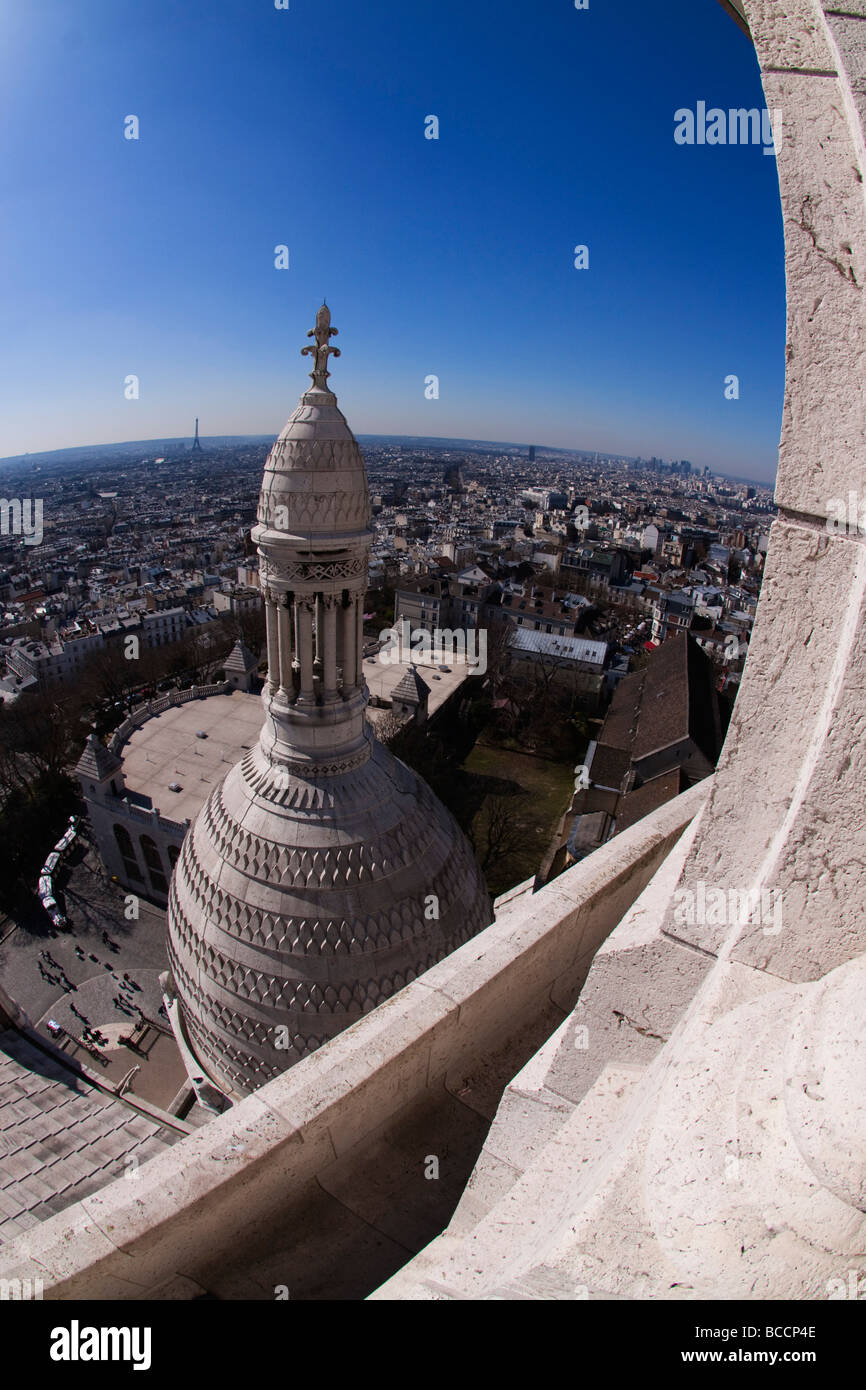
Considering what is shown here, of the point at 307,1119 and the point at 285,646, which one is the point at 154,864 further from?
the point at 307,1119

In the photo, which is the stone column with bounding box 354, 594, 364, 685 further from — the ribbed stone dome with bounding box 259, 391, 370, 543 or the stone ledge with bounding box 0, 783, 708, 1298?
the stone ledge with bounding box 0, 783, 708, 1298

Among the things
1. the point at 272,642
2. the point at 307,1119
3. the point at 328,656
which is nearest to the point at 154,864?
the point at 272,642

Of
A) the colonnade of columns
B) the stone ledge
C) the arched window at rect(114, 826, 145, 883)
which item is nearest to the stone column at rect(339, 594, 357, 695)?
the colonnade of columns

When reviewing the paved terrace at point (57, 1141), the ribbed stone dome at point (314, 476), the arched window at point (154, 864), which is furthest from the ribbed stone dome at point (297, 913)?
the arched window at point (154, 864)

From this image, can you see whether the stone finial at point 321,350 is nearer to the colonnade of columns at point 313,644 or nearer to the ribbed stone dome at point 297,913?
the colonnade of columns at point 313,644
